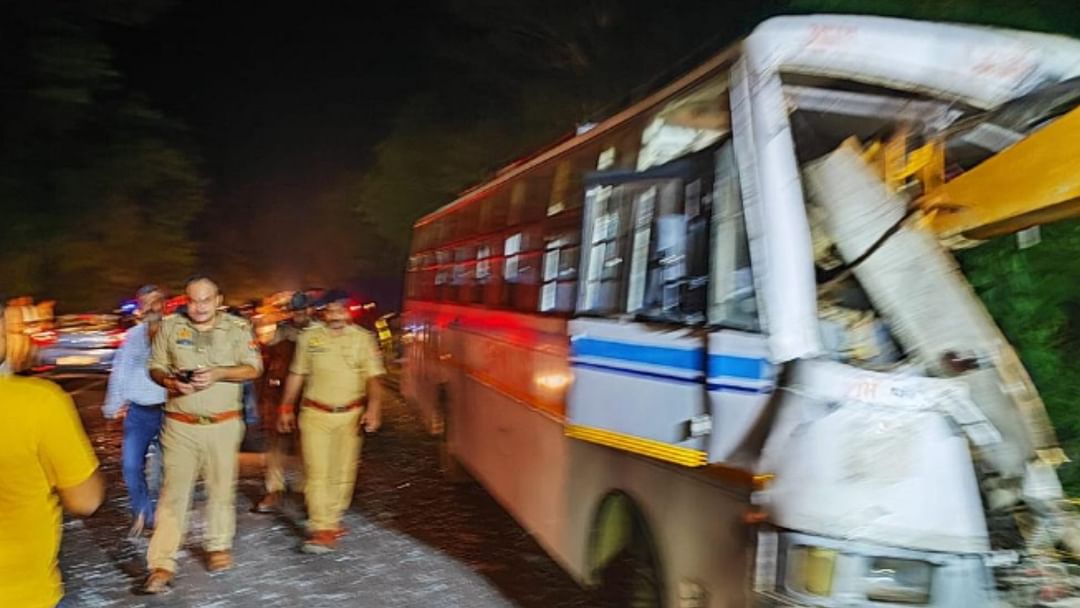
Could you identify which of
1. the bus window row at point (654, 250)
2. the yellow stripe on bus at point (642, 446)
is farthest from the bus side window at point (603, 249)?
the yellow stripe on bus at point (642, 446)

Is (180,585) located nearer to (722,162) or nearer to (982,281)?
(722,162)

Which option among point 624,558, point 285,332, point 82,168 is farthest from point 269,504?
point 82,168

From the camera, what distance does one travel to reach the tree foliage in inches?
672

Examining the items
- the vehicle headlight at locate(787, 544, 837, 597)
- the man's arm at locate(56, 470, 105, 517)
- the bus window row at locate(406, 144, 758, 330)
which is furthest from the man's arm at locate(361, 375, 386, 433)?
the vehicle headlight at locate(787, 544, 837, 597)

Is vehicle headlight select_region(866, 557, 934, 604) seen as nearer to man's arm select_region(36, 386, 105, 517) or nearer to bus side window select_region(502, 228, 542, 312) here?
man's arm select_region(36, 386, 105, 517)

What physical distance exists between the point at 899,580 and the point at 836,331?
89 cm

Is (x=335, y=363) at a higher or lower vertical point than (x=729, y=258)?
lower

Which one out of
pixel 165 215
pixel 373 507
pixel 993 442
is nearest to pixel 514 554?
pixel 373 507

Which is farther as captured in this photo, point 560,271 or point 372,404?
point 372,404

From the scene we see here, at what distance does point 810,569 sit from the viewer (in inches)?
146

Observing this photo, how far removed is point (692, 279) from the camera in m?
4.65

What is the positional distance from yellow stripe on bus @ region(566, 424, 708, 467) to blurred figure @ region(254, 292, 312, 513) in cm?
350

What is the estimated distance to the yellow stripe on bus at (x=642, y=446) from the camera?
4406mm

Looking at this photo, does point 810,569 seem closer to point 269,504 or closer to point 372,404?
point 372,404
